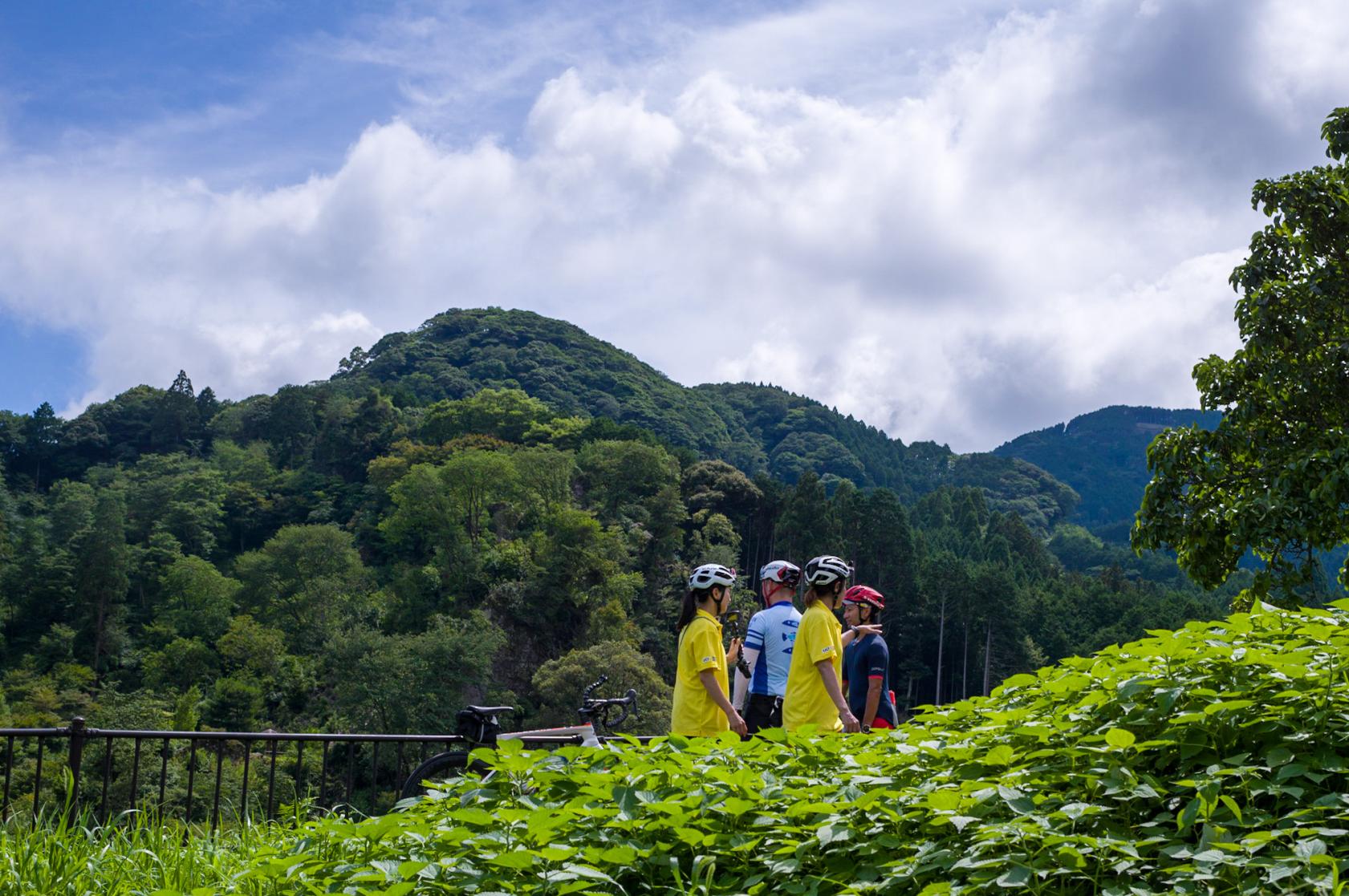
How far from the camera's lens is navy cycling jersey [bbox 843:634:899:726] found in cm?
612

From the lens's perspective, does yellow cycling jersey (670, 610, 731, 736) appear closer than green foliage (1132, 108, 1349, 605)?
Yes

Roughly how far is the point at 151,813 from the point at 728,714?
2953 millimetres

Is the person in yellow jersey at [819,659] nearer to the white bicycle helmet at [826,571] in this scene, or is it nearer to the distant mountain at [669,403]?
the white bicycle helmet at [826,571]

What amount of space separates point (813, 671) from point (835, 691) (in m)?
0.29

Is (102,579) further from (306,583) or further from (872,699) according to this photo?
(872,699)

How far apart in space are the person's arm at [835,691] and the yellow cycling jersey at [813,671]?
0.02 m

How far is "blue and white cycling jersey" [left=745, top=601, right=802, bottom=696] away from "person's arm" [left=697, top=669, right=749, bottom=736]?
63 cm

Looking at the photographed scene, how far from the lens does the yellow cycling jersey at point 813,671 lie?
5.21 meters

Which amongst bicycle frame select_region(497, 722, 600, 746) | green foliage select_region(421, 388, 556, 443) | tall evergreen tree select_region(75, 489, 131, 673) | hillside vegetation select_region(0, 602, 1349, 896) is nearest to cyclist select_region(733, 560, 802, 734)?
bicycle frame select_region(497, 722, 600, 746)

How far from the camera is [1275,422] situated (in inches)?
350

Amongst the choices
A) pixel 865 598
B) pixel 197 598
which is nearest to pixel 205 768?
pixel 197 598

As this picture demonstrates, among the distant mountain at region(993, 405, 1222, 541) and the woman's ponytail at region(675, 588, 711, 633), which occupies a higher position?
the distant mountain at region(993, 405, 1222, 541)

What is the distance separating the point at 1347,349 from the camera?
8188mm

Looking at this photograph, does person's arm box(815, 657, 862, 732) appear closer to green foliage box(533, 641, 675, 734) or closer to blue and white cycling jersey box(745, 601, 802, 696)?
blue and white cycling jersey box(745, 601, 802, 696)
